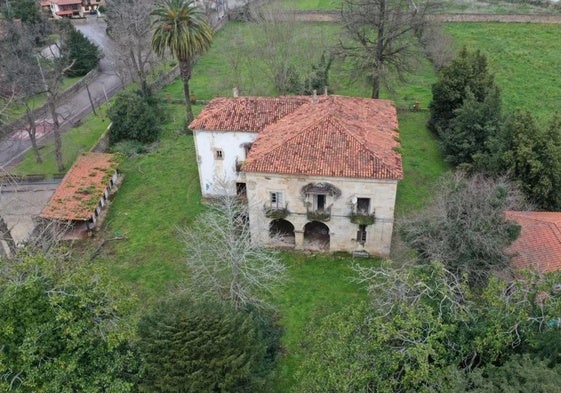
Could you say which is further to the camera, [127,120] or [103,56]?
[103,56]

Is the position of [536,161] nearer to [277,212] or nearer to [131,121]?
[277,212]

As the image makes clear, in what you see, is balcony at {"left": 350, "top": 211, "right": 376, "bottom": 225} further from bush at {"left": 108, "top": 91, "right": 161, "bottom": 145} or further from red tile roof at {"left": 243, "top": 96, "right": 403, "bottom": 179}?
bush at {"left": 108, "top": 91, "right": 161, "bottom": 145}

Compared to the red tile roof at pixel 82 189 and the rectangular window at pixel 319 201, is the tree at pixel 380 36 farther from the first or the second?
the red tile roof at pixel 82 189

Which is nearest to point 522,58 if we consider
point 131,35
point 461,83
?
→ point 461,83

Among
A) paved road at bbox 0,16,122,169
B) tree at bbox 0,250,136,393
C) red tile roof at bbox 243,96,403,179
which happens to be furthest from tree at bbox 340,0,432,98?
tree at bbox 0,250,136,393

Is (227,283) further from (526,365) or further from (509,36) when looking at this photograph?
(509,36)

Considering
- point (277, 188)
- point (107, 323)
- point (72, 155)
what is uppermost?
point (107, 323)

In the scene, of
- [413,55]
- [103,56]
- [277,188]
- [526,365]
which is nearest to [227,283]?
[277,188]
